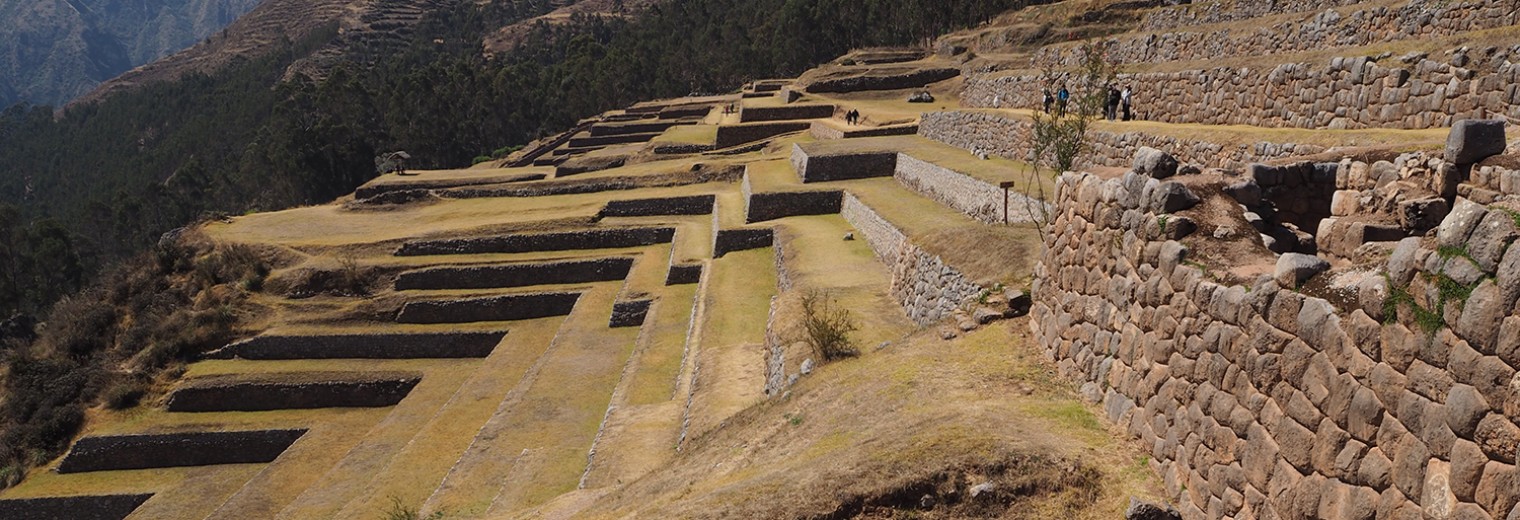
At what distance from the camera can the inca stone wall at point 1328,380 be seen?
4.19 m

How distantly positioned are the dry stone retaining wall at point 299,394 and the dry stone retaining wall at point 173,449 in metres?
1.72

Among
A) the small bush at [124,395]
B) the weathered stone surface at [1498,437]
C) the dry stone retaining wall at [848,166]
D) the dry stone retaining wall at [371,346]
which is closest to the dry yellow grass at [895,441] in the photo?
the weathered stone surface at [1498,437]

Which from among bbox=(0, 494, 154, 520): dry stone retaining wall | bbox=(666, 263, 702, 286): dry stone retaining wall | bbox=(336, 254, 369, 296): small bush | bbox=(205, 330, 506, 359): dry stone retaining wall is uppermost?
bbox=(666, 263, 702, 286): dry stone retaining wall

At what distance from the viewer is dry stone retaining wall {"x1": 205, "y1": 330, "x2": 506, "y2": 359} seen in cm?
2988

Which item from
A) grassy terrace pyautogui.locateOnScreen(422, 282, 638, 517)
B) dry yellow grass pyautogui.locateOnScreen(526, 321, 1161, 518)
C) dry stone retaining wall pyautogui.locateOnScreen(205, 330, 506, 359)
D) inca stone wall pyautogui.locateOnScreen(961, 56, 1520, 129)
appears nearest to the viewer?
dry yellow grass pyautogui.locateOnScreen(526, 321, 1161, 518)

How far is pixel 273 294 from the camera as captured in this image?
33.5 meters

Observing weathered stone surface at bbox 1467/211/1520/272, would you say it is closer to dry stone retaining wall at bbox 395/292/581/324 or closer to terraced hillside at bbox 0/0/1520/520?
terraced hillside at bbox 0/0/1520/520

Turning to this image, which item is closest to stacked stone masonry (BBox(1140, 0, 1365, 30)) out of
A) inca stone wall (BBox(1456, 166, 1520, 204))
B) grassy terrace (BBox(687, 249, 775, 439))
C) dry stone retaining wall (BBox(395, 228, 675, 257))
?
grassy terrace (BBox(687, 249, 775, 439))

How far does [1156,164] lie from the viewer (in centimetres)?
829

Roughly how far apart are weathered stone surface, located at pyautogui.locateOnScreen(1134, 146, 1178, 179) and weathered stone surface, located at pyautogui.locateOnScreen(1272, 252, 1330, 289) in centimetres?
267

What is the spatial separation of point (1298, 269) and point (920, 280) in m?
11.3

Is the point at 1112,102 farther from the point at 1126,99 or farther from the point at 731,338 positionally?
the point at 731,338

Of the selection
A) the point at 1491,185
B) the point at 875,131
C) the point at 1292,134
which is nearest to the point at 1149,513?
the point at 1491,185

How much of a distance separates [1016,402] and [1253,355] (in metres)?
3.15
